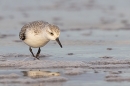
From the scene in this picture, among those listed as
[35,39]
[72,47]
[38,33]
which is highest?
[38,33]

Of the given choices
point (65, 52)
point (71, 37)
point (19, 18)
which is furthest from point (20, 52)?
point (19, 18)

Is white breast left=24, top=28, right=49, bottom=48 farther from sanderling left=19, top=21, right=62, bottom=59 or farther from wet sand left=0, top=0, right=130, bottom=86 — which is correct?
wet sand left=0, top=0, right=130, bottom=86

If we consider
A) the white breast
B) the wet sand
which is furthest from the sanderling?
the wet sand

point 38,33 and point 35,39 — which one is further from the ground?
point 38,33

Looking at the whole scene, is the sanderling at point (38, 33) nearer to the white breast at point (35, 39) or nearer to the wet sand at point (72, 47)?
the white breast at point (35, 39)

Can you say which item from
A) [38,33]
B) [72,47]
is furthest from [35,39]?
[72,47]

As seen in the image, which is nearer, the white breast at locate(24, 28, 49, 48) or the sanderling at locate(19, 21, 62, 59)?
the sanderling at locate(19, 21, 62, 59)

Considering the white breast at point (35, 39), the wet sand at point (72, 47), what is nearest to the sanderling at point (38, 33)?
the white breast at point (35, 39)

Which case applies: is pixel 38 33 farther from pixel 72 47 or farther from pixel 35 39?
pixel 72 47

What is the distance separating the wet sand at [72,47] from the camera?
299 inches

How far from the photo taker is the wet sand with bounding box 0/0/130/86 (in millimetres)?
7598

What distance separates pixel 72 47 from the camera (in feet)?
35.6

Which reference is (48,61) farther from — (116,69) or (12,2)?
(12,2)

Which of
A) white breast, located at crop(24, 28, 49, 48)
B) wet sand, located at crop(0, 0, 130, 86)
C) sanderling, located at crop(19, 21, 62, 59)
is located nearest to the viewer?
wet sand, located at crop(0, 0, 130, 86)
